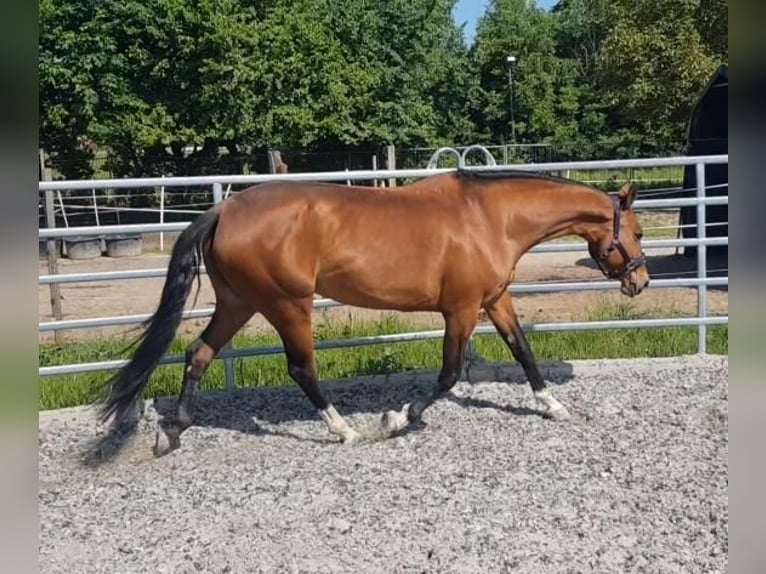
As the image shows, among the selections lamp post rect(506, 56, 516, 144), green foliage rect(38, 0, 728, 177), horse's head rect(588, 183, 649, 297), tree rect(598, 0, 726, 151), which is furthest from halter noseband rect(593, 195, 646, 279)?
lamp post rect(506, 56, 516, 144)

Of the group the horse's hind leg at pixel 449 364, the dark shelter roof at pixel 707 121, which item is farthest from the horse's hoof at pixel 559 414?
the dark shelter roof at pixel 707 121

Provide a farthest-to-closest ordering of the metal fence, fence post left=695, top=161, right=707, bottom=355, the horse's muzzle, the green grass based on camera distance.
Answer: fence post left=695, top=161, right=707, bottom=355 → the green grass → the metal fence → the horse's muzzle

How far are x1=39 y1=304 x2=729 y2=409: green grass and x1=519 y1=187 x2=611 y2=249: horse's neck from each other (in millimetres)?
1521

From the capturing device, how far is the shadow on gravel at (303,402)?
439 cm

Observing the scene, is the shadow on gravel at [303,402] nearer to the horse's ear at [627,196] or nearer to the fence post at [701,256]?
the fence post at [701,256]

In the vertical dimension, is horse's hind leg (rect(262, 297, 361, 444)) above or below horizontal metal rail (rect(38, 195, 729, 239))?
below

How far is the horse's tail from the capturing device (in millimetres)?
3900

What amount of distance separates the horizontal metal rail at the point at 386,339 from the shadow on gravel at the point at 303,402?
239 mm

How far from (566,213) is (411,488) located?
1.78m

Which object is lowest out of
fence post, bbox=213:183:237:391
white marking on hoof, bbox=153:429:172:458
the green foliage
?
white marking on hoof, bbox=153:429:172:458

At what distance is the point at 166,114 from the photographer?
17.4 m

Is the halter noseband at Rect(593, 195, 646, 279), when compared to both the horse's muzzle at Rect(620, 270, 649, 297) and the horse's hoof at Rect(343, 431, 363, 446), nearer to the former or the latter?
the horse's muzzle at Rect(620, 270, 649, 297)
